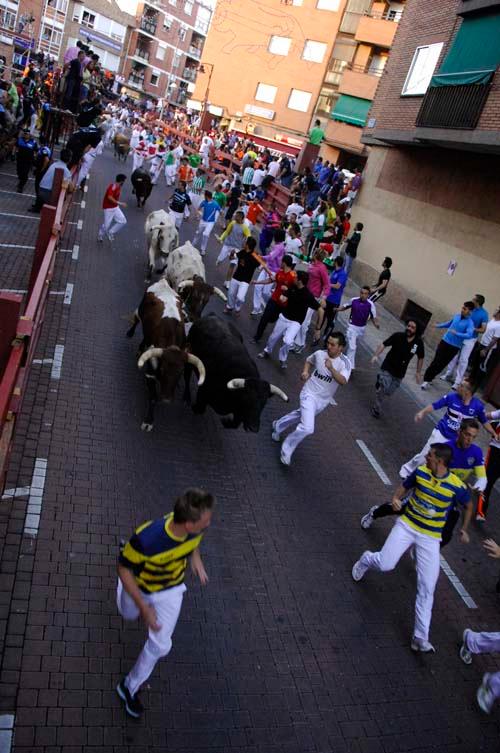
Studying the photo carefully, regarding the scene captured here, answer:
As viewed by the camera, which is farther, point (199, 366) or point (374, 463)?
point (374, 463)

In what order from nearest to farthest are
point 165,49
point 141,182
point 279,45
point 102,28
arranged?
point 141,182 < point 279,45 < point 102,28 < point 165,49

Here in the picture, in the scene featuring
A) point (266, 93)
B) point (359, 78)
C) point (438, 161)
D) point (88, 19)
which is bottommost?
point (438, 161)

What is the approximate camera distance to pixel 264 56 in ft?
155

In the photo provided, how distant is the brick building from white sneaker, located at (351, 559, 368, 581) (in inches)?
407

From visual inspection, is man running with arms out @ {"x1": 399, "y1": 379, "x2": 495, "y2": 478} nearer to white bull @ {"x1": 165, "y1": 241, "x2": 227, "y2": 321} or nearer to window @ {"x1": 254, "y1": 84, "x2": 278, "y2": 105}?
white bull @ {"x1": 165, "y1": 241, "x2": 227, "y2": 321}

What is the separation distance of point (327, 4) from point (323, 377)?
4445 cm

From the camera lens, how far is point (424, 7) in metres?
19.9

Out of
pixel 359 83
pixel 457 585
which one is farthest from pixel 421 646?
pixel 359 83

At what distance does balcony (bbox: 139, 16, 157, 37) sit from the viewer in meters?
69.5

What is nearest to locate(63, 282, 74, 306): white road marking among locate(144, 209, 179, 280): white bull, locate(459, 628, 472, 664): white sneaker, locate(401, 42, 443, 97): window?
locate(144, 209, 179, 280): white bull

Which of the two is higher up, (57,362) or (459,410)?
(459,410)

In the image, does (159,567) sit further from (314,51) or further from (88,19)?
(88,19)

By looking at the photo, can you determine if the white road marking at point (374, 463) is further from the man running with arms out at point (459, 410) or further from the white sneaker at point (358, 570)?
the white sneaker at point (358, 570)

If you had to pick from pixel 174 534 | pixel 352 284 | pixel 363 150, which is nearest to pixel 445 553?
pixel 174 534
